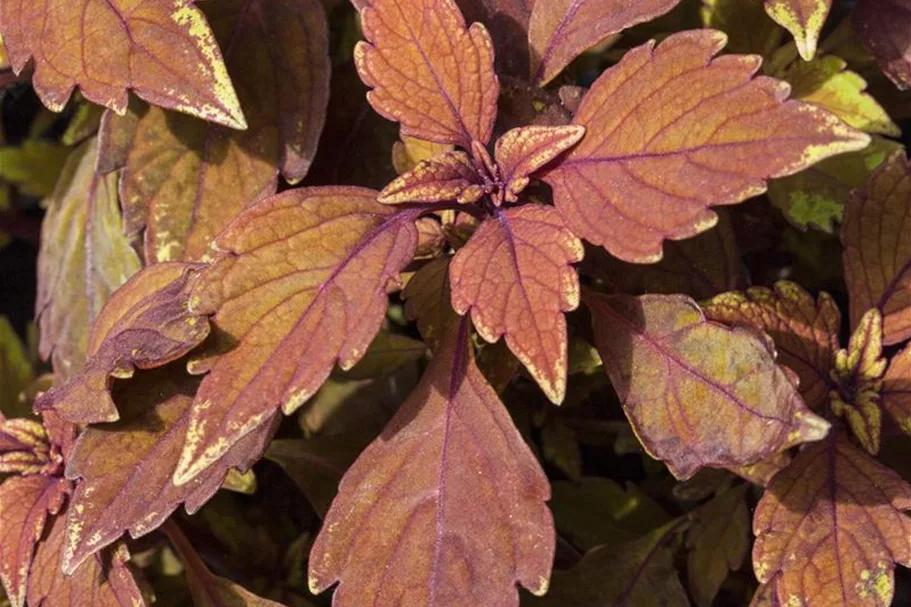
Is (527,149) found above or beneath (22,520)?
above

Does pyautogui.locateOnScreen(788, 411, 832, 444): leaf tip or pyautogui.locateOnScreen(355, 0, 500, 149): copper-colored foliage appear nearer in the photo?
pyautogui.locateOnScreen(788, 411, 832, 444): leaf tip

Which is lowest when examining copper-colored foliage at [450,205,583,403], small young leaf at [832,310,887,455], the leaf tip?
small young leaf at [832,310,887,455]

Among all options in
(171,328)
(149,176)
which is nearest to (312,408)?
(149,176)

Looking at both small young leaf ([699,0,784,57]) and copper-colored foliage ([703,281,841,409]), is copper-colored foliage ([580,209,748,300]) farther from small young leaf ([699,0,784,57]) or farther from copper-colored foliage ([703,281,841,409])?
small young leaf ([699,0,784,57])

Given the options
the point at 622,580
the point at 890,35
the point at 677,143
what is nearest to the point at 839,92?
the point at 890,35

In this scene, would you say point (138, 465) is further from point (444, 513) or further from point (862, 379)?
point (862, 379)

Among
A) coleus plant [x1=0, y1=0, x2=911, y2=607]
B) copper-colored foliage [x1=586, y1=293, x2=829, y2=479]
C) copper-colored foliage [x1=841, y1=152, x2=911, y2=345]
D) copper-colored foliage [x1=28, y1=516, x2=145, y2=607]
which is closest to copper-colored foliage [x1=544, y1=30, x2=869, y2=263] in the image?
coleus plant [x1=0, y1=0, x2=911, y2=607]

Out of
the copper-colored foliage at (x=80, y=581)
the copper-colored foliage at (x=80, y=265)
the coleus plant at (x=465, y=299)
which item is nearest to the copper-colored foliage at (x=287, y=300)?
the coleus plant at (x=465, y=299)
